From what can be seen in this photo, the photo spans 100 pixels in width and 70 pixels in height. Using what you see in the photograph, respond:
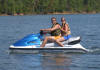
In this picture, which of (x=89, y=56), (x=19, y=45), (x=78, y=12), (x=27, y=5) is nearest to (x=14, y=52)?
(x=19, y=45)

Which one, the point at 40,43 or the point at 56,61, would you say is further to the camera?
the point at 40,43

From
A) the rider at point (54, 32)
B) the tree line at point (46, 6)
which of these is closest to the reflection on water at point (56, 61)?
the rider at point (54, 32)

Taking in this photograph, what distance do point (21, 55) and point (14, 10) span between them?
357 feet

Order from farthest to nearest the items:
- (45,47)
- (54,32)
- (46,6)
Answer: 1. (46,6)
2. (54,32)
3. (45,47)

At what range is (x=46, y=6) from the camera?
136 meters

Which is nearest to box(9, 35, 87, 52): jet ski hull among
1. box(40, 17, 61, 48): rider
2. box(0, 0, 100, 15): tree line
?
box(40, 17, 61, 48): rider

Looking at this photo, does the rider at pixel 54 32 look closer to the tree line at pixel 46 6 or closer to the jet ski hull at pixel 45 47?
the jet ski hull at pixel 45 47

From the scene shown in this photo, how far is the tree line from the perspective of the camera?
12528cm

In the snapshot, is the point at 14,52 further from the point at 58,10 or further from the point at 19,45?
the point at 58,10

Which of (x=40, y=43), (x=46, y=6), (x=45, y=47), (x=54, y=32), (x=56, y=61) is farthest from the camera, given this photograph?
(x=46, y=6)

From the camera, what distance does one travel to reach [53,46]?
16.1 m

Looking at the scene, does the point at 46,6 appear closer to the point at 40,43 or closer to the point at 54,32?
the point at 40,43

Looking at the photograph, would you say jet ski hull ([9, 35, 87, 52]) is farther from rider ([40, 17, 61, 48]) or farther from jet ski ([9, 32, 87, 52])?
rider ([40, 17, 61, 48])

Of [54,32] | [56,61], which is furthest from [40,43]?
[56,61]
